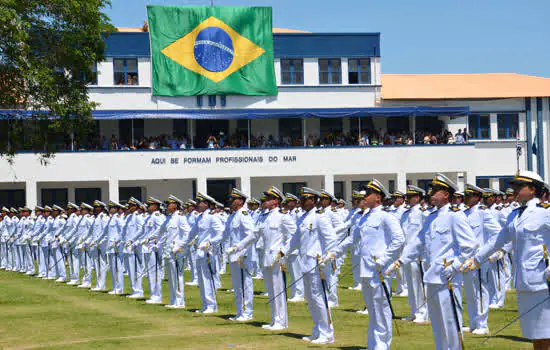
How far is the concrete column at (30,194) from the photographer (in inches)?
1893

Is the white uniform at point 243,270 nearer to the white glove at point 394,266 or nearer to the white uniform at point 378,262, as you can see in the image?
the white uniform at point 378,262

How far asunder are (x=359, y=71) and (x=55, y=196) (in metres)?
20.6

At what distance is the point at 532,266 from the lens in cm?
960

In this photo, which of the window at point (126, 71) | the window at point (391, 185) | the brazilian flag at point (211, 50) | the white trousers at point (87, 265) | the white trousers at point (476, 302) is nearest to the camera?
the white trousers at point (476, 302)

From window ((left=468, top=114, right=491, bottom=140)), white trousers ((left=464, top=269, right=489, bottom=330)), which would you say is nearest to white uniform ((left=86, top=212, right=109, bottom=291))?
white trousers ((left=464, top=269, right=489, bottom=330))

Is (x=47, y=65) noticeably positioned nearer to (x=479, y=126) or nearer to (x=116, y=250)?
(x=116, y=250)

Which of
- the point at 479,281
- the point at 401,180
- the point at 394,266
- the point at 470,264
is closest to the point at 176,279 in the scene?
the point at 479,281

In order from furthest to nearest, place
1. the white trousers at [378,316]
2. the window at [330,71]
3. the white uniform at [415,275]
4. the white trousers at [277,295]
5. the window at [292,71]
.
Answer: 1. the window at [330,71]
2. the window at [292,71]
3. the white uniform at [415,275]
4. the white trousers at [277,295]
5. the white trousers at [378,316]

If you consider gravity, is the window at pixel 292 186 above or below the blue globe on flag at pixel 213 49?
below

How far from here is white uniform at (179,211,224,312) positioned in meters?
17.9

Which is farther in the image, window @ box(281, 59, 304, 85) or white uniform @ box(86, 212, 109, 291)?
window @ box(281, 59, 304, 85)

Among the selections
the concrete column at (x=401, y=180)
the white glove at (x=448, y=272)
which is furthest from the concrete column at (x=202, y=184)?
the white glove at (x=448, y=272)

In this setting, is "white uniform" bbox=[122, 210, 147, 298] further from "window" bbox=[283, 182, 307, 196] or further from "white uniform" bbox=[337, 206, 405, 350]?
"window" bbox=[283, 182, 307, 196]

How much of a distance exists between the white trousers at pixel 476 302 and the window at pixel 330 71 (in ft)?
135
